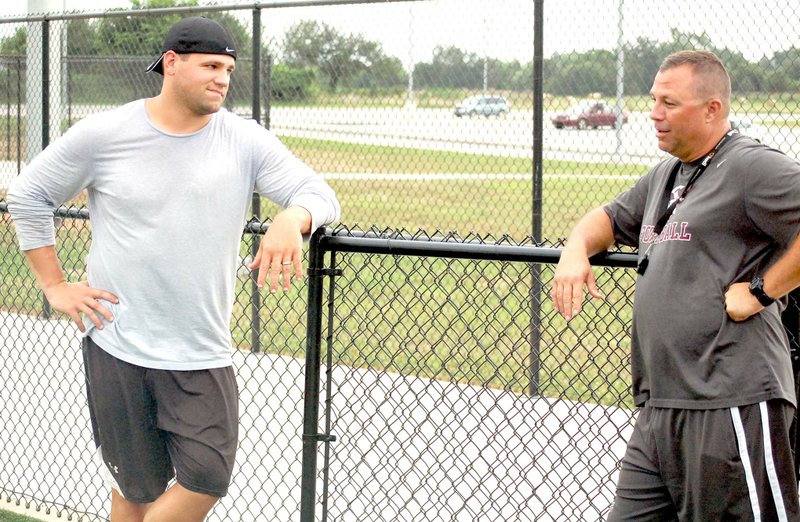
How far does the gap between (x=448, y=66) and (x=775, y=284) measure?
537 cm

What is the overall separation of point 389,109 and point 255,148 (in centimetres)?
491

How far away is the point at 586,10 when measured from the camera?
24.2 feet

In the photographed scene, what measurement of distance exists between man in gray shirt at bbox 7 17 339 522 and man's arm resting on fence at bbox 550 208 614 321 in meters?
0.75

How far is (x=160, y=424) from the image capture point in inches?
139

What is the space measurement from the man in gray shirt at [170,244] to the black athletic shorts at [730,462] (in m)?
1.23

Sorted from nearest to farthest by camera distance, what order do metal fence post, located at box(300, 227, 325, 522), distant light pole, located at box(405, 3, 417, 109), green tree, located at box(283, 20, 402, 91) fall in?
metal fence post, located at box(300, 227, 325, 522), distant light pole, located at box(405, 3, 417, 109), green tree, located at box(283, 20, 402, 91)

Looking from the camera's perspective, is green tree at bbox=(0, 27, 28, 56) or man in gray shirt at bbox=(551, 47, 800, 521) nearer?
man in gray shirt at bbox=(551, 47, 800, 521)

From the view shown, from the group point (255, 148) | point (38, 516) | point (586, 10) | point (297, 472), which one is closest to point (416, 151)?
point (586, 10)

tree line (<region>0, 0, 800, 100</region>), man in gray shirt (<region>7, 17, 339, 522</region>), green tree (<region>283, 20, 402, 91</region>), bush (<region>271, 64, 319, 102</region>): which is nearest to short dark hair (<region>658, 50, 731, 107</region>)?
man in gray shirt (<region>7, 17, 339, 522</region>)

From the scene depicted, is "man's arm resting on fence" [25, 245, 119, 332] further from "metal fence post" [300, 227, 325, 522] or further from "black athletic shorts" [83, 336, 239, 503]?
"metal fence post" [300, 227, 325, 522]

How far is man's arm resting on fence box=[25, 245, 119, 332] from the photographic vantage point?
3495mm

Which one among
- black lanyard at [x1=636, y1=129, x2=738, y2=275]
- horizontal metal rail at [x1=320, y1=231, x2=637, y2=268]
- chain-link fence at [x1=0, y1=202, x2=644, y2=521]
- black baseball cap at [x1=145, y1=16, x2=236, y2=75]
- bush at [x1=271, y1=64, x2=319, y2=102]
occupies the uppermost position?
bush at [x1=271, y1=64, x2=319, y2=102]

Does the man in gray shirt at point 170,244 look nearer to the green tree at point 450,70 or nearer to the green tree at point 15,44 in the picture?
the green tree at point 450,70

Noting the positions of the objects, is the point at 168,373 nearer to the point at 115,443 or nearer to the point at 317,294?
the point at 115,443
